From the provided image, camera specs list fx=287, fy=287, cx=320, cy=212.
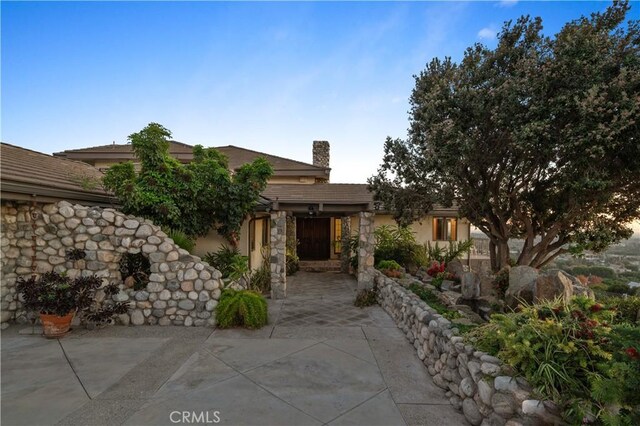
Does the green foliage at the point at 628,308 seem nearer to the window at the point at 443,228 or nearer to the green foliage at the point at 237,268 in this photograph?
the green foliage at the point at 237,268

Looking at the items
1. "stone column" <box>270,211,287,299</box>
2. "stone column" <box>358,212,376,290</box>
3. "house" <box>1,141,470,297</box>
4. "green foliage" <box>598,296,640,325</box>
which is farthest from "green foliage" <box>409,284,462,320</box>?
"stone column" <box>270,211,287,299</box>

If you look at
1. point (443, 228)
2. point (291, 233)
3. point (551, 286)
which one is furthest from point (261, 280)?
point (443, 228)

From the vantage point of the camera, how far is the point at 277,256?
909 centimetres

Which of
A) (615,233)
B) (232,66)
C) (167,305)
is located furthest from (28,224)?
(615,233)

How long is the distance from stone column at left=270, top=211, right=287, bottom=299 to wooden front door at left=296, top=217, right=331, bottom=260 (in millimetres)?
7670

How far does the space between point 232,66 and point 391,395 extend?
36.4 feet

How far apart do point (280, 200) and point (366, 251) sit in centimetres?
315

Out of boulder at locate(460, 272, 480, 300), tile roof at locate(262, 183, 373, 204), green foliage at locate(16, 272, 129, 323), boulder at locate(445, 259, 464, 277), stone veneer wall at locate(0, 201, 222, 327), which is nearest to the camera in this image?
green foliage at locate(16, 272, 129, 323)

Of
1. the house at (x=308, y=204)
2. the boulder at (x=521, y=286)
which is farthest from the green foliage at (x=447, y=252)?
the boulder at (x=521, y=286)

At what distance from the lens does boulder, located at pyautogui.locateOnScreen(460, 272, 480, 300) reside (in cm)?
679

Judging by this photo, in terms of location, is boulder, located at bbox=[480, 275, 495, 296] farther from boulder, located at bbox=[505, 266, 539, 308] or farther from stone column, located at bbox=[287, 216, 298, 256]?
stone column, located at bbox=[287, 216, 298, 256]

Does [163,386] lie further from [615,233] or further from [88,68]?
[615,233]

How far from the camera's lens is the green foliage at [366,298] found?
8.38 metres

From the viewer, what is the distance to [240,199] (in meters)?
7.71
